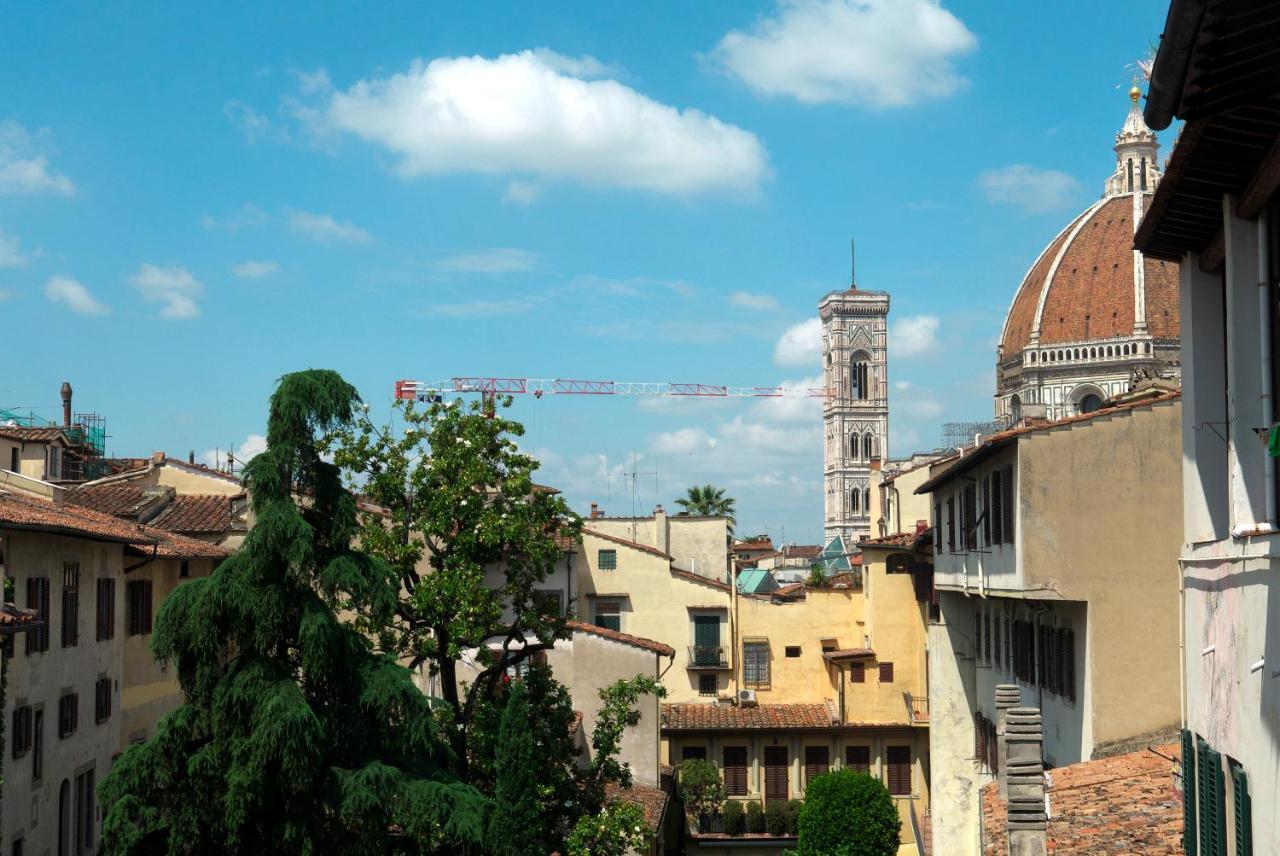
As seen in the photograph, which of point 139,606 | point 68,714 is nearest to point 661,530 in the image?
point 139,606

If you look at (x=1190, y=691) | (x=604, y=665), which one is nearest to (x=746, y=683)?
(x=604, y=665)

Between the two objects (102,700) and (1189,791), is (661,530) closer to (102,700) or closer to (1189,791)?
(102,700)

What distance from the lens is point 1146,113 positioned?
26.0ft

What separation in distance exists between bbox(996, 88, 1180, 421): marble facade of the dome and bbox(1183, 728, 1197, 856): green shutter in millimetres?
117182

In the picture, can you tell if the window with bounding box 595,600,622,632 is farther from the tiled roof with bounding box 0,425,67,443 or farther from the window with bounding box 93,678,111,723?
the window with bounding box 93,678,111,723

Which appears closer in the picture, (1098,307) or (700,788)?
(700,788)

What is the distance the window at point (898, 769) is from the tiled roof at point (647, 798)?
12.9 metres

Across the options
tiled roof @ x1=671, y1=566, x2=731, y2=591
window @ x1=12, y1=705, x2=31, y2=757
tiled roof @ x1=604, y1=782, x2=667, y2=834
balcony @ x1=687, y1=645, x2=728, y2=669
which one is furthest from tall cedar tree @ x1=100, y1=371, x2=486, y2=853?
tiled roof @ x1=671, y1=566, x2=731, y2=591

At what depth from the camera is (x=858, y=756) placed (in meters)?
51.4

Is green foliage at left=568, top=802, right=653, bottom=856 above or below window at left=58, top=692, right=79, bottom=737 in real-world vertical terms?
below

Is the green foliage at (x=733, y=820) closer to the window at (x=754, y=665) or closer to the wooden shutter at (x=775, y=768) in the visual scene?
the wooden shutter at (x=775, y=768)

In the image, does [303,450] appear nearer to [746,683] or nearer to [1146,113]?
[1146,113]

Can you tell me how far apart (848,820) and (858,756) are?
1004cm

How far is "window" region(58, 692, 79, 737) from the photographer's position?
25203 millimetres
